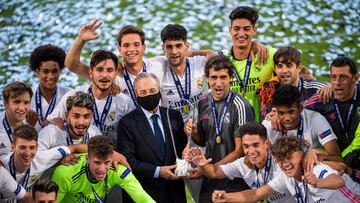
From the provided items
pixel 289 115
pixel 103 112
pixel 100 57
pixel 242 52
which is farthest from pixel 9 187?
pixel 242 52

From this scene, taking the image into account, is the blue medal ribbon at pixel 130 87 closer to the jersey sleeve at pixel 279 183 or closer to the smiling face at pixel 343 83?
the jersey sleeve at pixel 279 183

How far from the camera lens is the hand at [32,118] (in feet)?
34.3

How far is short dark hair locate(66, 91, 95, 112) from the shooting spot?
10047 millimetres

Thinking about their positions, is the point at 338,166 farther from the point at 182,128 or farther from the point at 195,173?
the point at 182,128

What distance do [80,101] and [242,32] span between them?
1.81m

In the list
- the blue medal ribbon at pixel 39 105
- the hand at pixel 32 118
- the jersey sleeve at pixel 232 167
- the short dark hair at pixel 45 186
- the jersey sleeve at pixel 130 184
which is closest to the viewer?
the short dark hair at pixel 45 186

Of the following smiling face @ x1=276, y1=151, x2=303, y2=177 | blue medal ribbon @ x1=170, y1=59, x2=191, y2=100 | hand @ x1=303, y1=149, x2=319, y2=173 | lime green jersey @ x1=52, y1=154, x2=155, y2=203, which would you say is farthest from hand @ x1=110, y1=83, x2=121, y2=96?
hand @ x1=303, y1=149, x2=319, y2=173

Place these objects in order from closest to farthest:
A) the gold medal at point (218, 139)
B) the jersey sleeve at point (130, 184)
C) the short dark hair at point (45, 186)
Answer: the short dark hair at point (45, 186) < the jersey sleeve at point (130, 184) < the gold medal at point (218, 139)

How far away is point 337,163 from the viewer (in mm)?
9961

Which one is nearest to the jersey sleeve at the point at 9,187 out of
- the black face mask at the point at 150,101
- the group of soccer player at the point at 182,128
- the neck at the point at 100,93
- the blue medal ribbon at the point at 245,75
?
the group of soccer player at the point at 182,128

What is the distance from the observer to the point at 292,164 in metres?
9.62

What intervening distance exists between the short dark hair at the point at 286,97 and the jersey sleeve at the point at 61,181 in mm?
1938

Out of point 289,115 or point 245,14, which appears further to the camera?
point 245,14

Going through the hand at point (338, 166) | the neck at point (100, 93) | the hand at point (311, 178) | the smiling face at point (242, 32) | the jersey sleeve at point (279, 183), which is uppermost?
the smiling face at point (242, 32)
